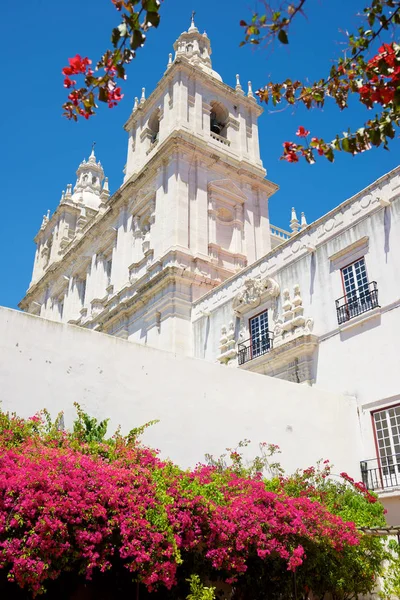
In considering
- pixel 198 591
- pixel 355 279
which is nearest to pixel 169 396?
pixel 198 591

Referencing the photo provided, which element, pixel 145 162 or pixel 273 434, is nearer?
pixel 273 434

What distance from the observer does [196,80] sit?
28.4m

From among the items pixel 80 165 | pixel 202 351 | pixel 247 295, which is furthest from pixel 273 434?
pixel 80 165

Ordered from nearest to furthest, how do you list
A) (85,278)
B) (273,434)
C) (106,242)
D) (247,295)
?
(273,434) < (247,295) < (106,242) < (85,278)

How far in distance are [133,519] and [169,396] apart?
474 centimetres

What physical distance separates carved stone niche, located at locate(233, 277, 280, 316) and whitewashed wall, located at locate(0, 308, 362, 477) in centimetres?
447

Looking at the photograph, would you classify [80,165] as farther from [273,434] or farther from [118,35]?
[118,35]

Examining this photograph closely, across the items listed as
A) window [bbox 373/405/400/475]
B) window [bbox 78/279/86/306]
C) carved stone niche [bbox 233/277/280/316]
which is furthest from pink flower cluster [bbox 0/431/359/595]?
window [bbox 78/279/86/306]

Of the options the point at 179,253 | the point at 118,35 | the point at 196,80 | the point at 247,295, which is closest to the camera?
the point at 118,35

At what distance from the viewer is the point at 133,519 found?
24.0 ft

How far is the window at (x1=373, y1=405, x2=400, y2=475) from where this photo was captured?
13.0m

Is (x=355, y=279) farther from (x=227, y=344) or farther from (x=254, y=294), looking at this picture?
(x=227, y=344)

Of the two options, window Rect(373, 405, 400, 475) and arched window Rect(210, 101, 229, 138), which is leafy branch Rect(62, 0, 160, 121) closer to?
window Rect(373, 405, 400, 475)

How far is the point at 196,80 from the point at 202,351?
14.8 m
